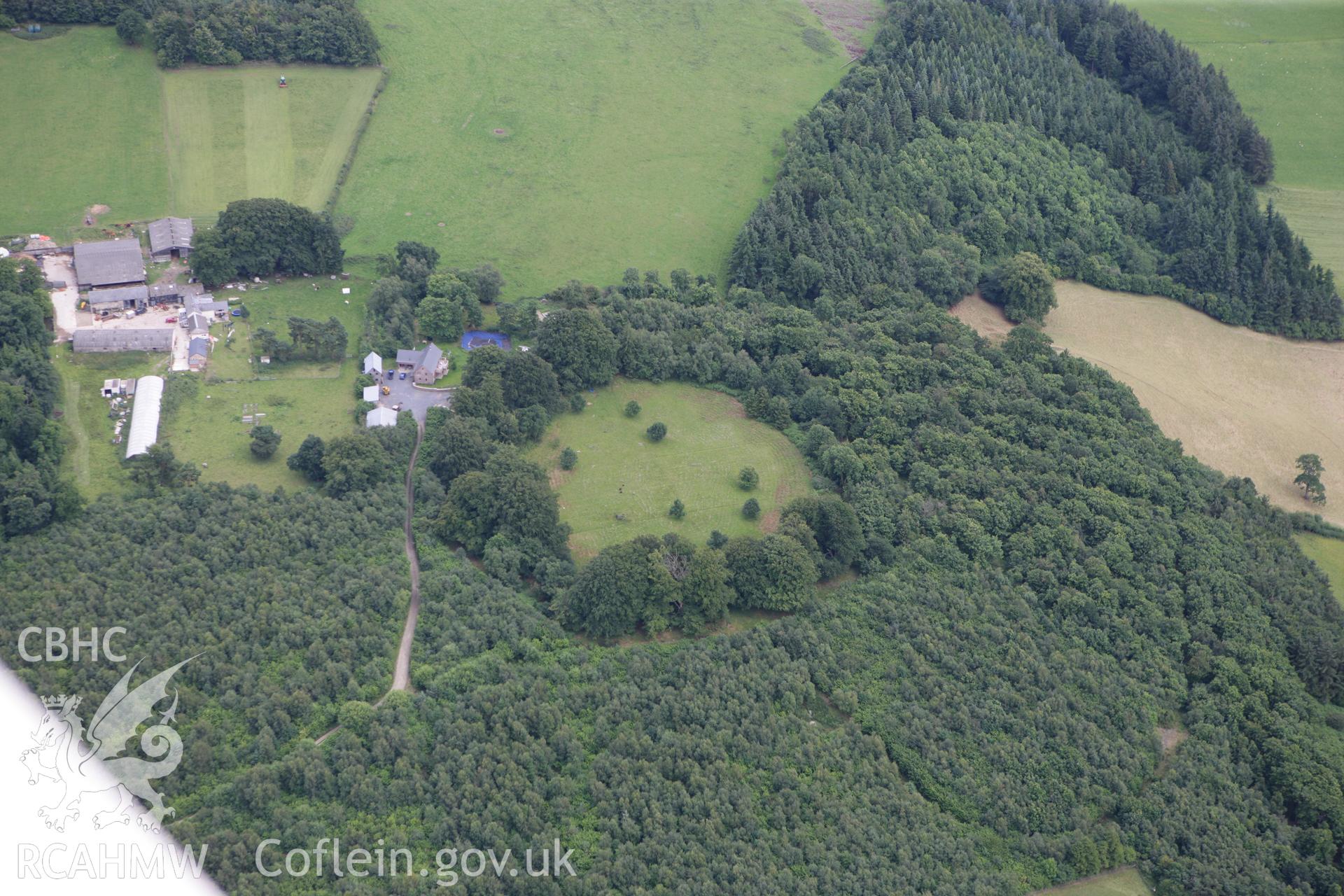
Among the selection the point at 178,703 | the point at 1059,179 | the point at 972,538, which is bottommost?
the point at 178,703

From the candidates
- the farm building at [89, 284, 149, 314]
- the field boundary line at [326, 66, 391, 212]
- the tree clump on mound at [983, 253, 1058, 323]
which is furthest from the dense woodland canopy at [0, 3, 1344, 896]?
the farm building at [89, 284, 149, 314]

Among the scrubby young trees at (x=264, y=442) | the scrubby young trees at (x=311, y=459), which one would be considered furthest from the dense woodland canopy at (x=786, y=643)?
the scrubby young trees at (x=264, y=442)

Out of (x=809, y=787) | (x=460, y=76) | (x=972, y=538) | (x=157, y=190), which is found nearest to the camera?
(x=809, y=787)

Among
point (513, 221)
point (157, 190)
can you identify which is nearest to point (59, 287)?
point (157, 190)

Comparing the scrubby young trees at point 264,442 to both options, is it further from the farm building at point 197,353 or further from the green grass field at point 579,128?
the green grass field at point 579,128

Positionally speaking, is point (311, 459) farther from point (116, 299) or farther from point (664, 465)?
point (116, 299)

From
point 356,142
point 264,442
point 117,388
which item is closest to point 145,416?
point 117,388

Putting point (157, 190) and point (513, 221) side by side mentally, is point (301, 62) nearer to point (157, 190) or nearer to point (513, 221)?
point (157, 190)
